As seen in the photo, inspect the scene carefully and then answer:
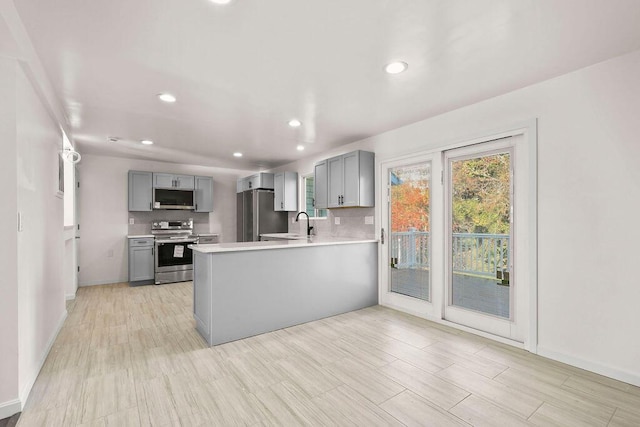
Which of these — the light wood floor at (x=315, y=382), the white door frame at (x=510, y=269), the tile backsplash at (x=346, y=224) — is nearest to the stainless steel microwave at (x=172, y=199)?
the tile backsplash at (x=346, y=224)

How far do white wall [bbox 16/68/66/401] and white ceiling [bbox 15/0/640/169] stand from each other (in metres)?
0.44

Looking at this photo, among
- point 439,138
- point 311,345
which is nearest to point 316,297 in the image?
point 311,345

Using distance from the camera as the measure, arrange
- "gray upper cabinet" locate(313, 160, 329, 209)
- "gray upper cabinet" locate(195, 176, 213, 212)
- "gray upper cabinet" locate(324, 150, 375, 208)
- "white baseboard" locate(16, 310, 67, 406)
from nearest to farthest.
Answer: "white baseboard" locate(16, 310, 67, 406), "gray upper cabinet" locate(324, 150, 375, 208), "gray upper cabinet" locate(313, 160, 329, 209), "gray upper cabinet" locate(195, 176, 213, 212)

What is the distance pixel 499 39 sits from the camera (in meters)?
2.03

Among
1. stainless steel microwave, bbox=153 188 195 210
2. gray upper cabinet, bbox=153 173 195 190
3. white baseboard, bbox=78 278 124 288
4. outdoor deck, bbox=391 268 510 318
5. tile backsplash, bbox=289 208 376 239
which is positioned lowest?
white baseboard, bbox=78 278 124 288

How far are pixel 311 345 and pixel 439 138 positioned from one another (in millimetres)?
2627

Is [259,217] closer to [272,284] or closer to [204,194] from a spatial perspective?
[204,194]

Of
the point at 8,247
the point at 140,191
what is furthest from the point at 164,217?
the point at 8,247

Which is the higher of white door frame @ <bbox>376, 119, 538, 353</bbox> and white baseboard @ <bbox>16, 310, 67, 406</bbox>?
white door frame @ <bbox>376, 119, 538, 353</bbox>

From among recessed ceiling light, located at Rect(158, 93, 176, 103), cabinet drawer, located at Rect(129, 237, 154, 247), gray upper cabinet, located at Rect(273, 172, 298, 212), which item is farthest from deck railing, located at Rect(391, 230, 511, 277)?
cabinet drawer, located at Rect(129, 237, 154, 247)

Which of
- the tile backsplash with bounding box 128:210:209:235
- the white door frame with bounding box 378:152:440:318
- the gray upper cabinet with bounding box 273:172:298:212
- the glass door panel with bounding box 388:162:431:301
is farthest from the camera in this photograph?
the tile backsplash with bounding box 128:210:209:235

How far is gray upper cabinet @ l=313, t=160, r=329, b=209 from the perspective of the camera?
4777 millimetres

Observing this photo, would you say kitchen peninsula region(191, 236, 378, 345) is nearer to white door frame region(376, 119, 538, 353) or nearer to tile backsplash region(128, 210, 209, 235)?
white door frame region(376, 119, 538, 353)

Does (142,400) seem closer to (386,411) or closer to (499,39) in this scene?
(386,411)
